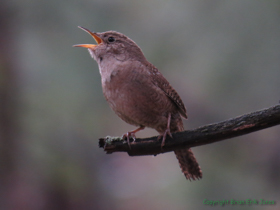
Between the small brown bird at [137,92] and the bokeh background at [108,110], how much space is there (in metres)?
1.69

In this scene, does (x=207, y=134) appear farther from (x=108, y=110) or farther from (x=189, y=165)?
(x=108, y=110)

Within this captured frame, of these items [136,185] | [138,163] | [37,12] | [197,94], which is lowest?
[136,185]

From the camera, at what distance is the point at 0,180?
4.86 metres

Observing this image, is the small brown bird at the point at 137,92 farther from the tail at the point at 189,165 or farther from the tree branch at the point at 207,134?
the tree branch at the point at 207,134

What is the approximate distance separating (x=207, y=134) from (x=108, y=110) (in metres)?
3.02

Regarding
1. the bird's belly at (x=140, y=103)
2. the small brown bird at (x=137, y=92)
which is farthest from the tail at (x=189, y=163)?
the bird's belly at (x=140, y=103)

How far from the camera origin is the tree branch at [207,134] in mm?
2312

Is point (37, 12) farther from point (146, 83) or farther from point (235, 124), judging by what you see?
point (235, 124)

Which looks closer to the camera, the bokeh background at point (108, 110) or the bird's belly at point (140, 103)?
the bird's belly at point (140, 103)

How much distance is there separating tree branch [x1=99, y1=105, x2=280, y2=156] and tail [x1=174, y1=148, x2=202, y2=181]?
577mm

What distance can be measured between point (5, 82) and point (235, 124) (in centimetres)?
424

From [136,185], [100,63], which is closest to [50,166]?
[136,185]

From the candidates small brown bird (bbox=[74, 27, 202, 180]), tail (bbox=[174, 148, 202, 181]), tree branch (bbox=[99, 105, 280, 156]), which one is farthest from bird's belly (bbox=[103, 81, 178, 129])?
tail (bbox=[174, 148, 202, 181])

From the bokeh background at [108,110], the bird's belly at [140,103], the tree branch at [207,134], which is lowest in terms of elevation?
the tree branch at [207,134]
